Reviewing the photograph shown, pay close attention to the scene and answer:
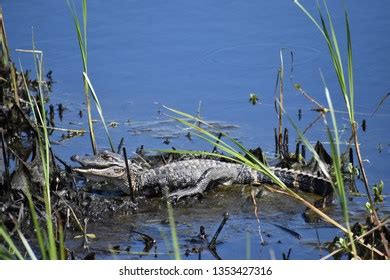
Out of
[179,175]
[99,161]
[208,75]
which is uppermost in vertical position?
[208,75]

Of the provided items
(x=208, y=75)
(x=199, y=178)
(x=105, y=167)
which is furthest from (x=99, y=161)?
(x=208, y=75)

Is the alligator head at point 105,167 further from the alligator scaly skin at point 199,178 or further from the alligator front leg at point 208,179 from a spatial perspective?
A: the alligator front leg at point 208,179

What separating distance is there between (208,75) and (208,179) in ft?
8.34

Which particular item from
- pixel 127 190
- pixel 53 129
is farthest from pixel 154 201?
pixel 53 129

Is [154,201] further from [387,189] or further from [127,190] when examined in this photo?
[387,189]

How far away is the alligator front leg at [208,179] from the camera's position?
834cm

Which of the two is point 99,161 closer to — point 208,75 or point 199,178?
point 199,178

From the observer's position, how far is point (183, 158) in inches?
353

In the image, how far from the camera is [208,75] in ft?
35.4

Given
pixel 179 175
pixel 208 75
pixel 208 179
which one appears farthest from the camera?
pixel 208 75

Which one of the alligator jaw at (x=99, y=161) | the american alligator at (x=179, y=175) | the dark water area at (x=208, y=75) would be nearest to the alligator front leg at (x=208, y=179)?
the american alligator at (x=179, y=175)

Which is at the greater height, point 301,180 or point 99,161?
point 99,161

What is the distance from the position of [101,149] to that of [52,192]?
5.79 ft

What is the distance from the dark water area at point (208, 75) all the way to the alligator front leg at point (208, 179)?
0.13 metres
